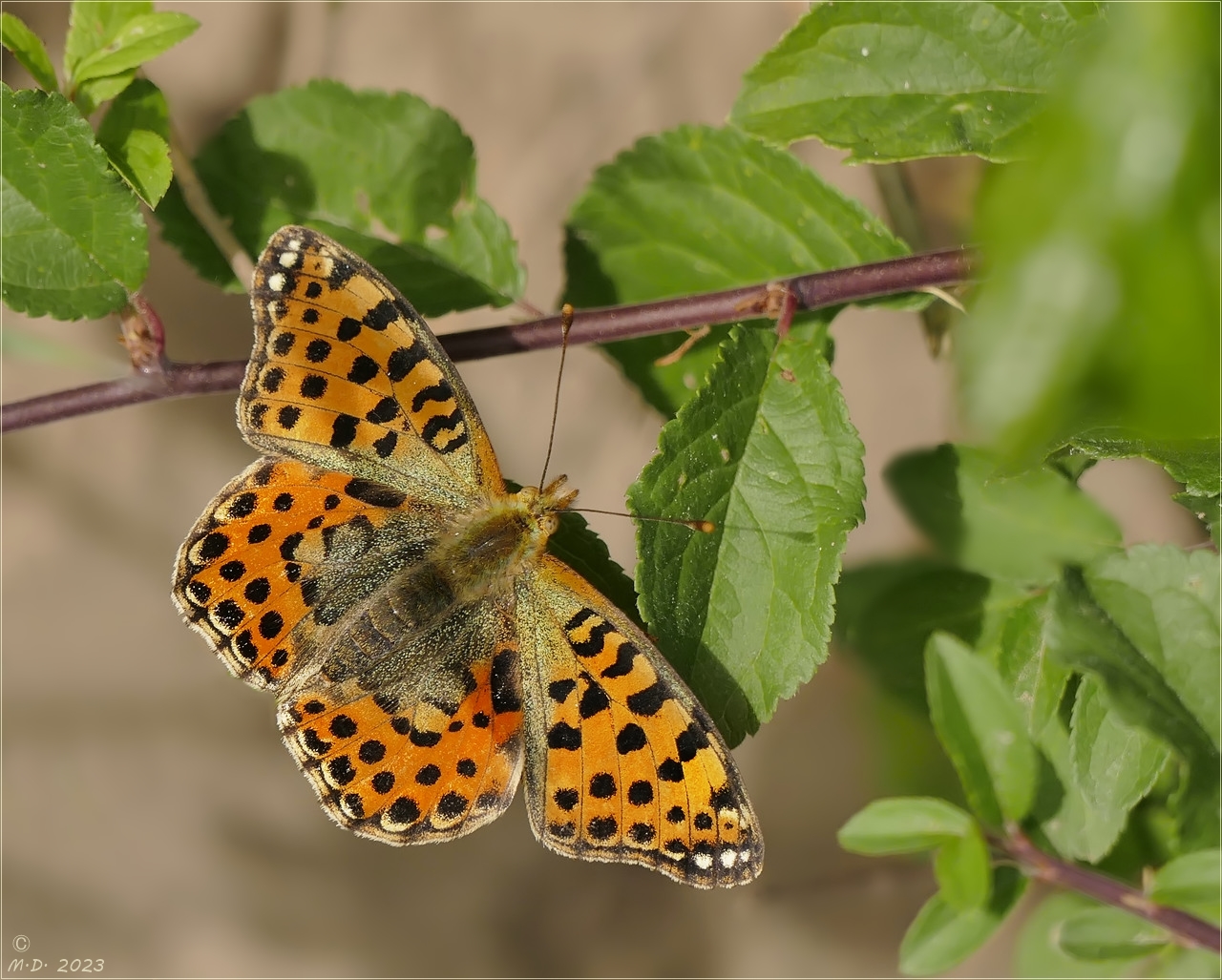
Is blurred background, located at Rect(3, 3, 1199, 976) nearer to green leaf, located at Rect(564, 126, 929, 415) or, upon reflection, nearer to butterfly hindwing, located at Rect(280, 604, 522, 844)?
green leaf, located at Rect(564, 126, 929, 415)

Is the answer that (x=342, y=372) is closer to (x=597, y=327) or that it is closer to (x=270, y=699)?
(x=597, y=327)

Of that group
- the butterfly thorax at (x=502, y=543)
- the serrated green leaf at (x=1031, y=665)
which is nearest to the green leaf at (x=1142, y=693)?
the serrated green leaf at (x=1031, y=665)

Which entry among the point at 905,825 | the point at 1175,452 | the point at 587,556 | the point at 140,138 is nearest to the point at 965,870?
the point at 905,825

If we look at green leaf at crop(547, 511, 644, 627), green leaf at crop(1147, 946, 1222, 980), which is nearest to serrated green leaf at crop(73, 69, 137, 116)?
green leaf at crop(547, 511, 644, 627)

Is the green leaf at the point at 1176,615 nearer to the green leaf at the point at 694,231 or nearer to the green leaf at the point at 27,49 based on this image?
the green leaf at the point at 694,231

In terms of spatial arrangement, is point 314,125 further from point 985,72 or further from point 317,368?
point 985,72

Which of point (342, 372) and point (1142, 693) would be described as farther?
point (342, 372)
